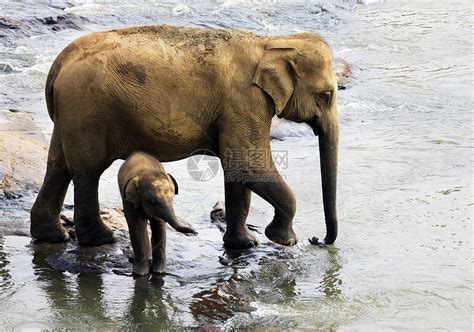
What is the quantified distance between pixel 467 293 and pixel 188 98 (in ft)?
8.38

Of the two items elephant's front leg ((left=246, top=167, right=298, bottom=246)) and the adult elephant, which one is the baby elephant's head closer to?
the adult elephant

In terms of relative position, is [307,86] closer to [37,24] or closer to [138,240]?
[138,240]


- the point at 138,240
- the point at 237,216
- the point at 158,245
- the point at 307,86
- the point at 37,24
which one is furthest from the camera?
the point at 37,24

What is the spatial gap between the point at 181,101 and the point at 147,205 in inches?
40.2

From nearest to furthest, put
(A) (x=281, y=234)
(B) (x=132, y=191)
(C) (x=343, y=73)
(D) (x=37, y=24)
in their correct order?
(B) (x=132, y=191), (A) (x=281, y=234), (C) (x=343, y=73), (D) (x=37, y=24)

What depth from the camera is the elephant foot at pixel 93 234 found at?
741cm

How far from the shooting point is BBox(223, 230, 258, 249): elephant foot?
25.5 feet

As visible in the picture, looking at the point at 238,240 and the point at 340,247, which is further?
the point at 340,247

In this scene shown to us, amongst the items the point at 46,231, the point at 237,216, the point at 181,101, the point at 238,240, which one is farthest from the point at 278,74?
the point at 46,231

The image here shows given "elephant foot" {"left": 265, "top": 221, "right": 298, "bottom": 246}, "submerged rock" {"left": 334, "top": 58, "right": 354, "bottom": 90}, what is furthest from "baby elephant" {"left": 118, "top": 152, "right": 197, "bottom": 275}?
"submerged rock" {"left": 334, "top": 58, "right": 354, "bottom": 90}

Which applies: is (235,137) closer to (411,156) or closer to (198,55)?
(198,55)

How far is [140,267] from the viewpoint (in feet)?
22.9

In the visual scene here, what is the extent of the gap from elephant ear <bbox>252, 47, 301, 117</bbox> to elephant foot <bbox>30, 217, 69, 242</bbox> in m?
2.02

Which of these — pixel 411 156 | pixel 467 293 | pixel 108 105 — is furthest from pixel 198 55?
pixel 411 156
